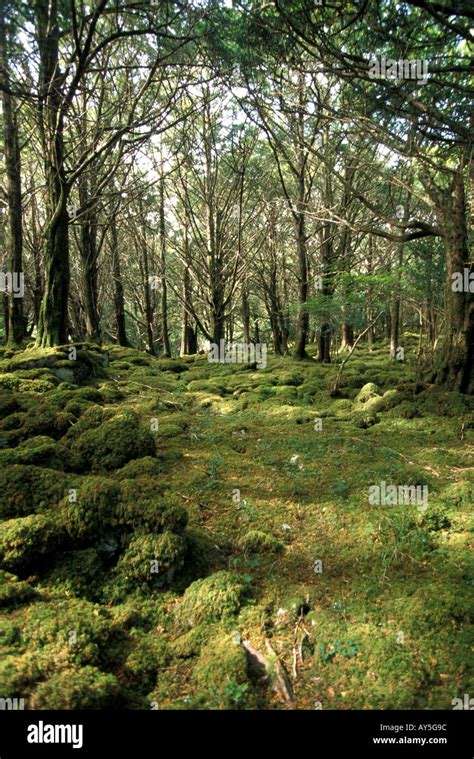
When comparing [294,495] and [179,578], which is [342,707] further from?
[294,495]

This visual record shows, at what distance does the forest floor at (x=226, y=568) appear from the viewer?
2.17 metres

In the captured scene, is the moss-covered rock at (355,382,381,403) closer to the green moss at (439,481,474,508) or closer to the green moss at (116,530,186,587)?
the green moss at (439,481,474,508)

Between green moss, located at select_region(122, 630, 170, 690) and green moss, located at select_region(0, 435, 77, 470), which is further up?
green moss, located at select_region(0, 435, 77, 470)

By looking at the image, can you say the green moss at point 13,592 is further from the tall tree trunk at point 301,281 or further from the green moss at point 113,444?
the tall tree trunk at point 301,281

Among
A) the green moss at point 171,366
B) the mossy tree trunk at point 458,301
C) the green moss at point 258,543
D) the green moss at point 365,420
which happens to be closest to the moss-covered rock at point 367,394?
the green moss at point 365,420

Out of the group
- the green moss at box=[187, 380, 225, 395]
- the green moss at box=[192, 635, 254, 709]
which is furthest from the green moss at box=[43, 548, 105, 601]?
the green moss at box=[187, 380, 225, 395]

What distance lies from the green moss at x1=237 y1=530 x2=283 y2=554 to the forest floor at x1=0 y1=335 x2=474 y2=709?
0.04 feet

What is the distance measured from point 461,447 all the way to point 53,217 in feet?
30.0

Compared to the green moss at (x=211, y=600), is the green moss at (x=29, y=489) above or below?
above

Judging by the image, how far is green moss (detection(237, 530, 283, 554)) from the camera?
3426mm

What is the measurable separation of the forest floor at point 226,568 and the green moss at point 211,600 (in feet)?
0.03

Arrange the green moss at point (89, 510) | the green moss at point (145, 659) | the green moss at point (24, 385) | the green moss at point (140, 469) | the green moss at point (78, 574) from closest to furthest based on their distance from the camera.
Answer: the green moss at point (145, 659), the green moss at point (78, 574), the green moss at point (89, 510), the green moss at point (140, 469), the green moss at point (24, 385)

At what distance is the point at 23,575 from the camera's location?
2818 mm

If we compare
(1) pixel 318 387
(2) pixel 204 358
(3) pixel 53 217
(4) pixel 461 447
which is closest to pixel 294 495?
(4) pixel 461 447
